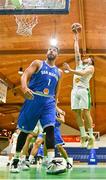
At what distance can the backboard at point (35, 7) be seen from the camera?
8.52m

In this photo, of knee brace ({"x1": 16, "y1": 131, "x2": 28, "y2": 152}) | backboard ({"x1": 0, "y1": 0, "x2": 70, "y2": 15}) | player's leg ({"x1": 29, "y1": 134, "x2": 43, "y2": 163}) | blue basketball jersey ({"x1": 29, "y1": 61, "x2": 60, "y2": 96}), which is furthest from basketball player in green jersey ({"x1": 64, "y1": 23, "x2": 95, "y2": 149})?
knee brace ({"x1": 16, "y1": 131, "x2": 28, "y2": 152})

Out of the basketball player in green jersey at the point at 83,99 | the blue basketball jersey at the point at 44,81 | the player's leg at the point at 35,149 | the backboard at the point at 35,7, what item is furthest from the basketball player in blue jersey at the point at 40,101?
the player's leg at the point at 35,149

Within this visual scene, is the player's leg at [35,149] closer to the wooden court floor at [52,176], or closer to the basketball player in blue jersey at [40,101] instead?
the wooden court floor at [52,176]

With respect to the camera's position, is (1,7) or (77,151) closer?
(1,7)

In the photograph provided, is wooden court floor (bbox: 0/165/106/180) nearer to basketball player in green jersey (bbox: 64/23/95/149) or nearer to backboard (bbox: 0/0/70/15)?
basketball player in green jersey (bbox: 64/23/95/149)

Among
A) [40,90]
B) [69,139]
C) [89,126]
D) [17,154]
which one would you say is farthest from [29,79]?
[69,139]

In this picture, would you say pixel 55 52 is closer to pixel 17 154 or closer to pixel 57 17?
pixel 17 154

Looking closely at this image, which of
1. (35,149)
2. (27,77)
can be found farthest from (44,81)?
(35,149)

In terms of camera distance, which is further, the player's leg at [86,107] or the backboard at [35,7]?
the backboard at [35,7]

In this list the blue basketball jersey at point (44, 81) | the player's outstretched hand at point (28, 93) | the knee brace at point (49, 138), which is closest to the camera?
the player's outstretched hand at point (28, 93)

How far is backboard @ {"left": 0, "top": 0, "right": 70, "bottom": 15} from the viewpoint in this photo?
852 centimetres

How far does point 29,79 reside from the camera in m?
6.09

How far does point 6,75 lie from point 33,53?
148 inches

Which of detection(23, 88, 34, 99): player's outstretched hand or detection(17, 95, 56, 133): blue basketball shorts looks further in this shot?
detection(17, 95, 56, 133): blue basketball shorts
